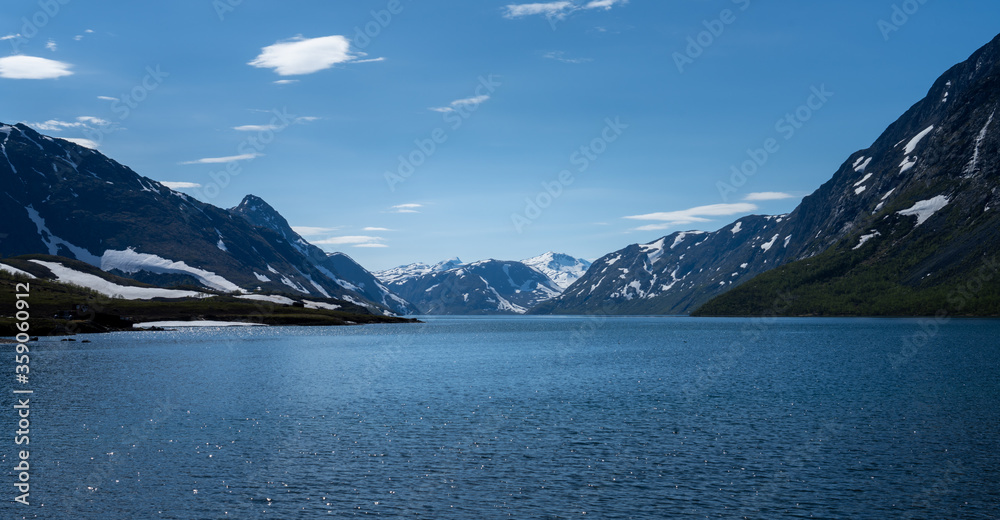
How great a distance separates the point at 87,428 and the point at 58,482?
61.9 ft

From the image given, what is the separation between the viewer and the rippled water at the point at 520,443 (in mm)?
37531

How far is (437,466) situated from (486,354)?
10513 centimetres

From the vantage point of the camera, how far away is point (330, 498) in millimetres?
38812

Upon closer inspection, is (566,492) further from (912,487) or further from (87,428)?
(87,428)

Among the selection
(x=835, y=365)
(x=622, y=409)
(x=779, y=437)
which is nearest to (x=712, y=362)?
(x=835, y=365)

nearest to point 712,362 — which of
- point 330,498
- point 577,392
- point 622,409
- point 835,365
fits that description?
point 835,365

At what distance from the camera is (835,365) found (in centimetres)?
10675

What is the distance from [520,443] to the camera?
52812 mm

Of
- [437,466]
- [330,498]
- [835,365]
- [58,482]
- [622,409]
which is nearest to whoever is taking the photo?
[330,498]

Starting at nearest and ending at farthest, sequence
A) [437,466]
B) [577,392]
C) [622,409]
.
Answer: [437,466] < [622,409] < [577,392]

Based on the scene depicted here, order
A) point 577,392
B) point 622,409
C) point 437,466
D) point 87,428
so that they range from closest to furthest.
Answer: point 437,466 → point 87,428 → point 622,409 → point 577,392

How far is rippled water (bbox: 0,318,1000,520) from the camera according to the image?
37.5 metres

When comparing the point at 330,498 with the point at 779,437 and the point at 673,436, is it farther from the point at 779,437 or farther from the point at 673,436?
the point at 779,437

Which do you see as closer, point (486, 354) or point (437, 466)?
point (437, 466)
